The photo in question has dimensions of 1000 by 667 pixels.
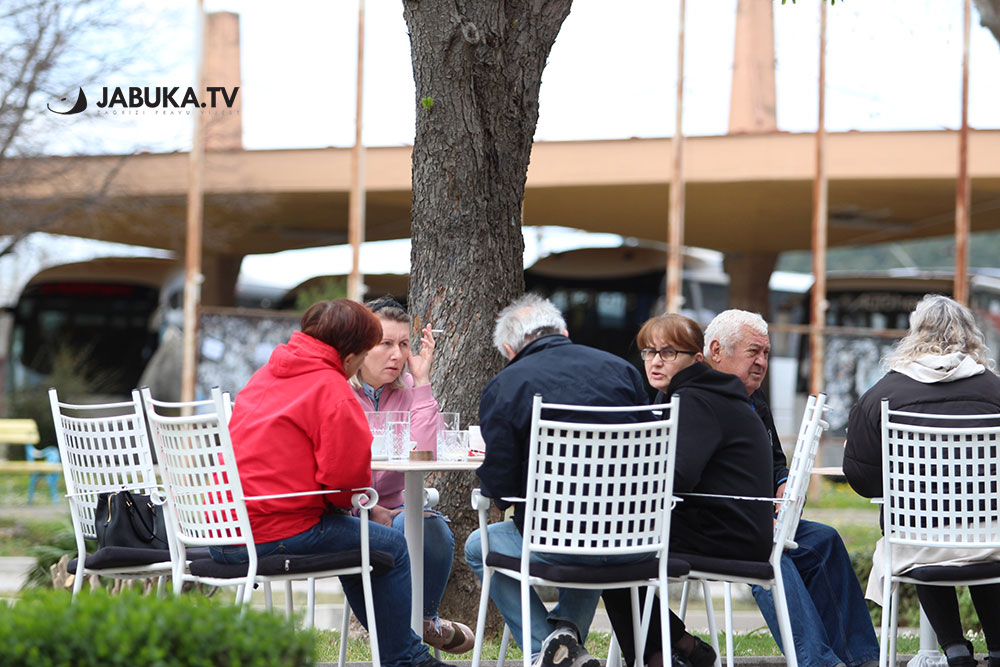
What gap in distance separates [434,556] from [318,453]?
1.13 meters

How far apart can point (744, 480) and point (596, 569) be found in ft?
2.13

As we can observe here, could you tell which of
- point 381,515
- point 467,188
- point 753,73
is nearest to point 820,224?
point 753,73

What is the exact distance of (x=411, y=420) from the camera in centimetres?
471

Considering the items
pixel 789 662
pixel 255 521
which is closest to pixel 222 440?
pixel 255 521

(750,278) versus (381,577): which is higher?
(750,278)

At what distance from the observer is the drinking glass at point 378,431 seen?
14.0 feet

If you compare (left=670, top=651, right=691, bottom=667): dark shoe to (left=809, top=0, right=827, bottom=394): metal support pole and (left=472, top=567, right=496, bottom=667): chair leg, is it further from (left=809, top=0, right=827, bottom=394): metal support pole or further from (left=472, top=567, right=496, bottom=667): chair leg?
(left=809, top=0, right=827, bottom=394): metal support pole

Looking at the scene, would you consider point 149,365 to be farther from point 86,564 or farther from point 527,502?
point 527,502

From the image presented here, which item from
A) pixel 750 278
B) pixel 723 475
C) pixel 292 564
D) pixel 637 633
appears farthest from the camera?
pixel 750 278

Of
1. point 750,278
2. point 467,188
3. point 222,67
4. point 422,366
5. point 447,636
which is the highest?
point 222,67

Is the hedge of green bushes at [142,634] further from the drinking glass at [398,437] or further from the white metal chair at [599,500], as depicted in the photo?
the drinking glass at [398,437]

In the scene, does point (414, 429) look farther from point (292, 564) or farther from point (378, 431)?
point (292, 564)

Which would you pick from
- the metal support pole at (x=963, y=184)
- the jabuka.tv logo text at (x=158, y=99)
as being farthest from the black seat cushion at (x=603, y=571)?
the jabuka.tv logo text at (x=158, y=99)

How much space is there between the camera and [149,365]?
1706cm
